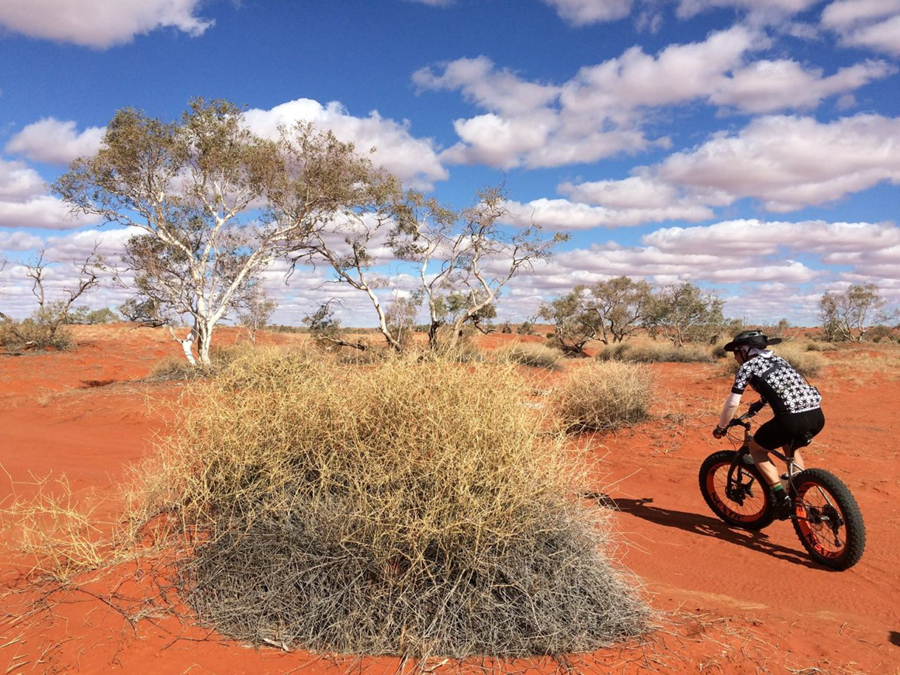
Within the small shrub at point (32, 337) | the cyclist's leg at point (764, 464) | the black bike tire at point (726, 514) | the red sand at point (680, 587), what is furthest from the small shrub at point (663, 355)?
the small shrub at point (32, 337)

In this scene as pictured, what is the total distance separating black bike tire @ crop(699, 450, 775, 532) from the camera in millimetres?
5024

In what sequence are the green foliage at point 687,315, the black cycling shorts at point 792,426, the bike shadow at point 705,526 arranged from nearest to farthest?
the black cycling shorts at point 792,426 → the bike shadow at point 705,526 → the green foliage at point 687,315

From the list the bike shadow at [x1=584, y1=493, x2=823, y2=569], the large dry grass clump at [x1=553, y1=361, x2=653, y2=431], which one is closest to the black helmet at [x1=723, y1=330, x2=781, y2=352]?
the bike shadow at [x1=584, y1=493, x2=823, y2=569]

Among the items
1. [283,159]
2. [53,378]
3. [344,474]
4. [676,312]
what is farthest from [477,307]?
[676,312]

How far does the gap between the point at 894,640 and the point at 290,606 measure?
12.7ft

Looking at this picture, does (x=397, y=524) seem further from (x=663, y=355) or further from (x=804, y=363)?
(x=663, y=355)

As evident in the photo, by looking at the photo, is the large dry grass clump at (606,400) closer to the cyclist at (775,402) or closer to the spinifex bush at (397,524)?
the cyclist at (775,402)

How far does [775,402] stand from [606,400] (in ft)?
16.7

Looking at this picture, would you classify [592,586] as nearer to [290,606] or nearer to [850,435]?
[290,606]

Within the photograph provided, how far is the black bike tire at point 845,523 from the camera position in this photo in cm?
425

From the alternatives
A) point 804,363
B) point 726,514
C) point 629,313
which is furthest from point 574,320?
point 726,514

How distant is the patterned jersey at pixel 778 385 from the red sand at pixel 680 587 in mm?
1399

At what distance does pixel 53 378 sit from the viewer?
18469 mm

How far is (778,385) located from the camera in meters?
4.62
